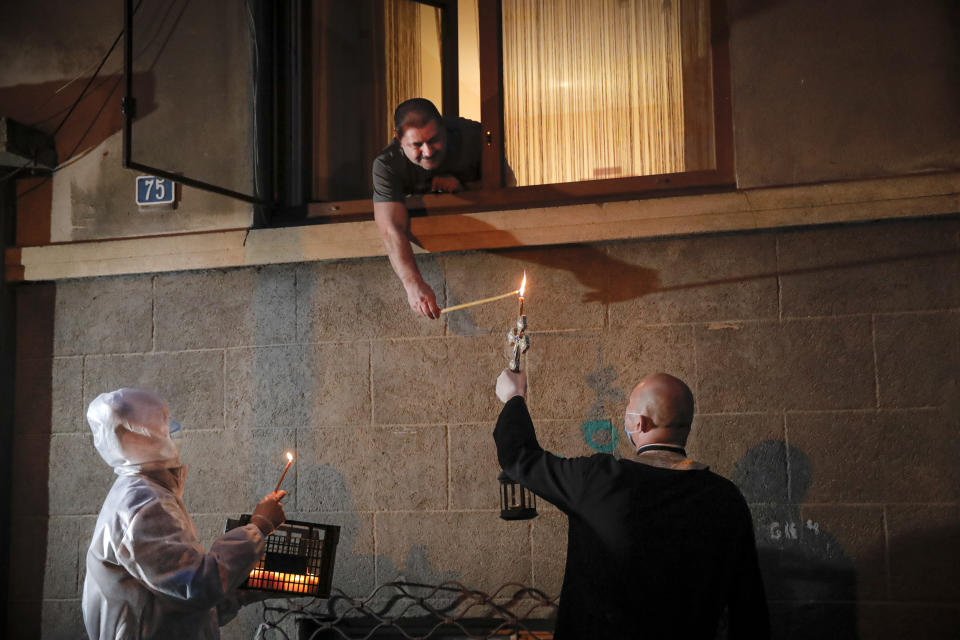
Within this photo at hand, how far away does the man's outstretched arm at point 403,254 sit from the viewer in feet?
12.1

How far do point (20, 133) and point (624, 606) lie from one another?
164 inches

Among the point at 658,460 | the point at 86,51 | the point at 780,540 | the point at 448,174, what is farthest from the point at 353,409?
the point at 86,51

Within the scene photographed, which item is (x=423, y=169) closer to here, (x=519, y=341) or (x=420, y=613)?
(x=519, y=341)

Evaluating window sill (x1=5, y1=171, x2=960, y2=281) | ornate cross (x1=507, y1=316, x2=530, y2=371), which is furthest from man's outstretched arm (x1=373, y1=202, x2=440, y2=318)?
ornate cross (x1=507, y1=316, x2=530, y2=371)

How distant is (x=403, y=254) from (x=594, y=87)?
1.48 metres

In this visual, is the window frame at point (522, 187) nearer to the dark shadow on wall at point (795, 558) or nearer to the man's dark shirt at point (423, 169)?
the man's dark shirt at point (423, 169)

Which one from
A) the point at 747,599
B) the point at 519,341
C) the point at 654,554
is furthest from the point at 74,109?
the point at 747,599

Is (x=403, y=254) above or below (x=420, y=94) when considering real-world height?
below

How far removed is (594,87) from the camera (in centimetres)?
421

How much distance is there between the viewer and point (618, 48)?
4.20 metres

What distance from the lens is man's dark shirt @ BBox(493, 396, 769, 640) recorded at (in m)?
2.41

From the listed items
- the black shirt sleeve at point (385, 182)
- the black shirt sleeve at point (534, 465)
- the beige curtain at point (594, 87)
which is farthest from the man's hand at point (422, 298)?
the black shirt sleeve at point (534, 465)

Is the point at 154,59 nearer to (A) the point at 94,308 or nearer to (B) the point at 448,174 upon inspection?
(A) the point at 94,308

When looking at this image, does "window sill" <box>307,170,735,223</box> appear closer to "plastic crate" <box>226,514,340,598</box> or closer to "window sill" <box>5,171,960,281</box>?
"window sill" <box>5,171,960,281</box>
